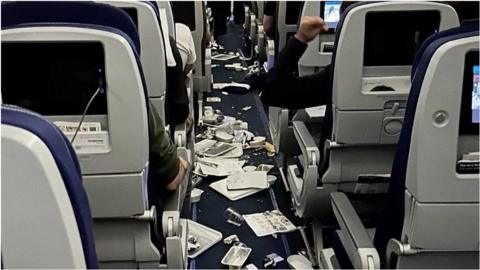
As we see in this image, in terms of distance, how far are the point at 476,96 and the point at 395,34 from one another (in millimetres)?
857

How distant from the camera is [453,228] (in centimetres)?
161

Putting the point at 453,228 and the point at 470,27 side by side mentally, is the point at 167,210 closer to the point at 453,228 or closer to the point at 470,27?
the point at 453,228

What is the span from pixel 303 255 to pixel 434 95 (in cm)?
171

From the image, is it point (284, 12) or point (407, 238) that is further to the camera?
point (284, 12)

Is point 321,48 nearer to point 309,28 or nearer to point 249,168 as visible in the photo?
point 309,28

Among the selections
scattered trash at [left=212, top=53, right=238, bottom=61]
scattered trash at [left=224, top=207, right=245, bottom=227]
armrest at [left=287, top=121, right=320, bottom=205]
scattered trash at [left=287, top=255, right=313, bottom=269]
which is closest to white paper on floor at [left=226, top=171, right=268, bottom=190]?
scattered trash at [left=224, top=207, right=245, bottom=227]

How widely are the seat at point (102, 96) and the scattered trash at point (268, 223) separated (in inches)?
56.4

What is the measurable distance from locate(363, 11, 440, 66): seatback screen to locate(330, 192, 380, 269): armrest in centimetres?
54

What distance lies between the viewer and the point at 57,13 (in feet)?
5.70

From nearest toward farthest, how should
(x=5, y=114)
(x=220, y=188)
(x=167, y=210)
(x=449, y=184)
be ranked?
1. (x=5, y=114)
2. (x=449, y=184)
3. (x=167, y=210)
4. (x=220, y=188)

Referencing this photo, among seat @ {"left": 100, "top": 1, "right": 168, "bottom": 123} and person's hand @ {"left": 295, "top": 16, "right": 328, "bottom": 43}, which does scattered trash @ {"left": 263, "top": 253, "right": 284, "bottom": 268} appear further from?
person's hand @ {"left": 295, "top": 16, "right": 328, "bottom": 43}

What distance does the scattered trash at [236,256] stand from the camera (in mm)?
2939

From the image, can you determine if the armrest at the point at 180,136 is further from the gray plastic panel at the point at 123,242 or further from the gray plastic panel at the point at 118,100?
the gray plastic panel at the point at 118,100

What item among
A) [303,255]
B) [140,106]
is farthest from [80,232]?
[303,255]
